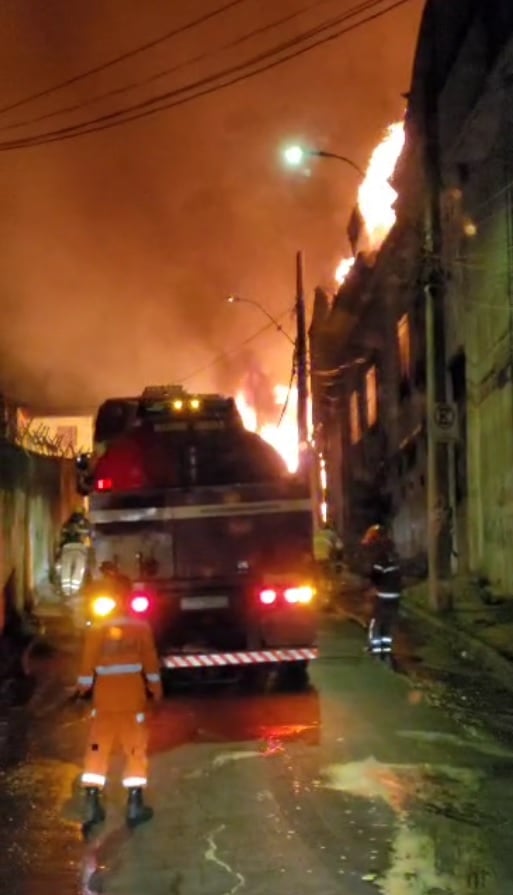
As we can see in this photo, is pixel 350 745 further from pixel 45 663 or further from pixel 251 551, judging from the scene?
pixel 45 663

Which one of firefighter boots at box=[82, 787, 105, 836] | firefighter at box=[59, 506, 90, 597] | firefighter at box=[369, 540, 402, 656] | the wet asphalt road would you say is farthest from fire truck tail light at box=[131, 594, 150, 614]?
firefighter at box=[59, 506, 90, 597]

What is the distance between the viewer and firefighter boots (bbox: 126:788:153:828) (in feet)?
23.6

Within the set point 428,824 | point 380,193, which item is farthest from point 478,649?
point 380,193

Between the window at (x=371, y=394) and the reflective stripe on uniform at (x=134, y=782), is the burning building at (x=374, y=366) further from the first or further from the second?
the reflective stripe on uniform at (x=134, y=782)

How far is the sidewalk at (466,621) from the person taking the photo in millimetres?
14219

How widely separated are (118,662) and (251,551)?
190 inches

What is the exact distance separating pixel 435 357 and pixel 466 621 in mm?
3962

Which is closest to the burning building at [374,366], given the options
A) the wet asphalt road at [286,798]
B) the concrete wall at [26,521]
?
the concrete wall at [26,521]

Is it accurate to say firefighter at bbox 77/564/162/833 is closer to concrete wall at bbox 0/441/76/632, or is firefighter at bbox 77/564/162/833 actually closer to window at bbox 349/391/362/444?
concrete wall at bbox 0/441/76/632

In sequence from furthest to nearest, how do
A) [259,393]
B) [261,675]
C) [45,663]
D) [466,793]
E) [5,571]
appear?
[259,393] → [5,571] → [45,663] → [261,675] → [466,793]

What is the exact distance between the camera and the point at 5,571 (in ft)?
57.5

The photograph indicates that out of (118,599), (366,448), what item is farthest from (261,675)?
(366,448)

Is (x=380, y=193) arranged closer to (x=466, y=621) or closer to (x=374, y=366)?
(x=374, y=366)

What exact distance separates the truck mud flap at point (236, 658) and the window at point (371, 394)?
2235 cm
